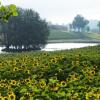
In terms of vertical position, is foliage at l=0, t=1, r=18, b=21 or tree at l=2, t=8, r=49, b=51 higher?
Answer: foliage at l=0, t=1, r=18, b=21

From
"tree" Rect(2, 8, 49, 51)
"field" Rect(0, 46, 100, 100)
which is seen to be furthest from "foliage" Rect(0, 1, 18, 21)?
"tree" Rect(2, 8, 49, 51)

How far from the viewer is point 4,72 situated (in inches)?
689

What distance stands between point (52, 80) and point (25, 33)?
88.2 m

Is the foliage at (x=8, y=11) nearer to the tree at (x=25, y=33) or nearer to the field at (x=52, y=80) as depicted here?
the field at (x=52, y=80)

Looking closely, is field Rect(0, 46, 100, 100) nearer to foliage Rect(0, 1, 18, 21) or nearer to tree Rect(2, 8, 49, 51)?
foliage Rect(0, 1, 18, 21)

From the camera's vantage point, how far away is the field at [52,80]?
10086 mm

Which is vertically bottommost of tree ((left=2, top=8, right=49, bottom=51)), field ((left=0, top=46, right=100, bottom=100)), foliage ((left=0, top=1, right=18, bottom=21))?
tree ((left=2, top=8, right=49, bottom=51))

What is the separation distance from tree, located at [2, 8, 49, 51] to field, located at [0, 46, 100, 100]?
77.5 metres

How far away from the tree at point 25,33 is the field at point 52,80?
254 ft

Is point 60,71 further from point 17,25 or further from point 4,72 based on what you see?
point 17,25

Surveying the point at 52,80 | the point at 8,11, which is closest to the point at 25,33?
the point at 8,11

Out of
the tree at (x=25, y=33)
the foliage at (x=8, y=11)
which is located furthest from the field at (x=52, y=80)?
the tree at (x=25, y=33)

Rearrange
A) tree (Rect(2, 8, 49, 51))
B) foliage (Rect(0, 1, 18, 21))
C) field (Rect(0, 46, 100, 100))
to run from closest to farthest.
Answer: field (Rect(0, 46, 100, 100)) → foliage (Rect(0, 1, 18, 21)) → tree (Rect(2, 8, 49, 51))

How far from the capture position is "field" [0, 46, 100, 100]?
33.1 ft
